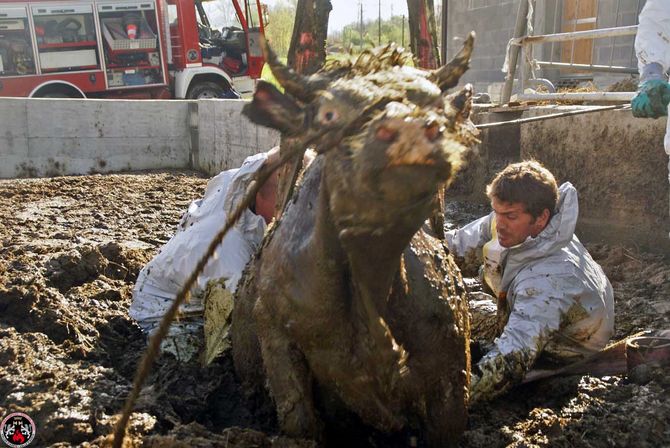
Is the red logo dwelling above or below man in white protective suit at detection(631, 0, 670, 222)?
below

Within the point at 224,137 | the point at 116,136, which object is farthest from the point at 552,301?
the point at 116,136

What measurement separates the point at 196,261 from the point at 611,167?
12.3 feet

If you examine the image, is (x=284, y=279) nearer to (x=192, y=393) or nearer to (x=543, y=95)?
(x=192, y=393)

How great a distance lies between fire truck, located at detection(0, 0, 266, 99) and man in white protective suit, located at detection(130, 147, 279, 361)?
13142 millimetres

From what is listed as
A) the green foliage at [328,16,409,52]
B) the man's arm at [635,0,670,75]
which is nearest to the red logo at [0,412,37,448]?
the green foliage at [328,16,409,52]

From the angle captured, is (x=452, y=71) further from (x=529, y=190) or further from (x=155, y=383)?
(x=155, y=383)

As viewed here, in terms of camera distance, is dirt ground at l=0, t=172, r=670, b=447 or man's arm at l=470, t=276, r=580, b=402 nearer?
dirt ground at l=0, t=172, r=670, b=447

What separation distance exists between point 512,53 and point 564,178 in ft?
7.43

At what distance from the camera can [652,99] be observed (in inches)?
169

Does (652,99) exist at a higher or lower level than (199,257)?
higher

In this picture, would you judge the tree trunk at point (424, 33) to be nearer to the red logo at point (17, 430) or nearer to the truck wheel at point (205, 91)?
the red logo at point (17, 430)

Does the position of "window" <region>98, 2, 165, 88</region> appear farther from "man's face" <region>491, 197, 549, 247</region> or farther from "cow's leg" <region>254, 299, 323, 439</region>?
"cow's leg" <region>254, 299, 323, 439</region>

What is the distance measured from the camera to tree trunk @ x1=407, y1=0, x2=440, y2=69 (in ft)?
14.9

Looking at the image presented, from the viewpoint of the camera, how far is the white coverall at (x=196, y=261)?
4.14 meters
